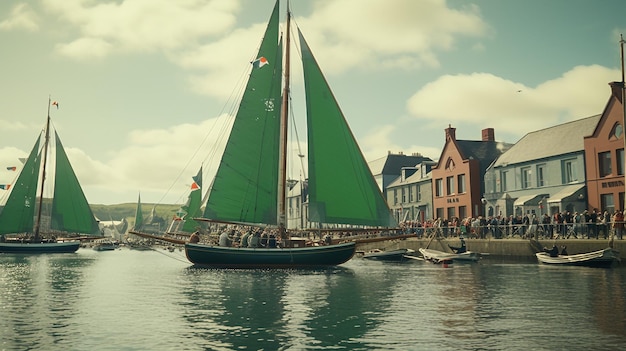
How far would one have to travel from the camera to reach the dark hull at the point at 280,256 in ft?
117

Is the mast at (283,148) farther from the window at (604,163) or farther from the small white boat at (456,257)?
the window at (604,163)

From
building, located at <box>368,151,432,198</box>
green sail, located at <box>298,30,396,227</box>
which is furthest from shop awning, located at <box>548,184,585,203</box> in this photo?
building, located at <box>368,151,432,198</box>

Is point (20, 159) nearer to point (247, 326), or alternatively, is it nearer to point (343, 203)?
point (343, 203)

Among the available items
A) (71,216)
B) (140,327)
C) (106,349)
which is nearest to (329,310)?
(140,327)

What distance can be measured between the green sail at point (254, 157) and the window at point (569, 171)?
94.5 ft

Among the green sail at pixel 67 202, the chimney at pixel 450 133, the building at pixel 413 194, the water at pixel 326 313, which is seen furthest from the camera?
the building at pixel 413 194

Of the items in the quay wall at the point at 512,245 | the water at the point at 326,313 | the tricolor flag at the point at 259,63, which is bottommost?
the water at the point at 326,313

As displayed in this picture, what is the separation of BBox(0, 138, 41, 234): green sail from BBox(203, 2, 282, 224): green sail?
45.1 m

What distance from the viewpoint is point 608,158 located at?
47.4 m

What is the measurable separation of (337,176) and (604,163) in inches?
1033

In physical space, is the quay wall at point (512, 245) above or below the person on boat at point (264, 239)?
below

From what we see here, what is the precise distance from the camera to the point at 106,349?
1452 centimetres

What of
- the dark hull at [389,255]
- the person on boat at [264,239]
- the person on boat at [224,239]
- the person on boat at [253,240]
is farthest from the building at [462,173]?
the person on boat at [224,239]

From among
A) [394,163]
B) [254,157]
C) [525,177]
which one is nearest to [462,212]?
[525,177]
